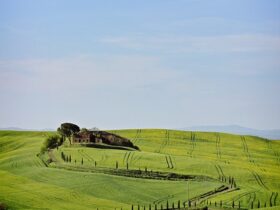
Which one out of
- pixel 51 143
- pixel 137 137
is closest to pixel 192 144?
pixel 137 137

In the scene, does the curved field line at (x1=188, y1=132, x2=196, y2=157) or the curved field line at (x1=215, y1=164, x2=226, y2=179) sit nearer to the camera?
the curved field line at (x1=215, y1=164, x2=226, y2=179)

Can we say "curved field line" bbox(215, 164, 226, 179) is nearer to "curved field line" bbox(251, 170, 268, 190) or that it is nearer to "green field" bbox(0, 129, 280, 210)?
"green field" bbox(0, 129, 280, 210)

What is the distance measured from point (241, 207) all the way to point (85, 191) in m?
30.3

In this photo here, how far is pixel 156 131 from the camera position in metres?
188

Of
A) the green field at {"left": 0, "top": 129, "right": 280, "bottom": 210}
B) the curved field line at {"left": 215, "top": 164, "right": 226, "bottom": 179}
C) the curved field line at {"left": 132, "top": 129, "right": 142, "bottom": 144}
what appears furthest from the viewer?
the curved field line at {"left": 132, "top": 129, "right": 142, "bottom": 144}

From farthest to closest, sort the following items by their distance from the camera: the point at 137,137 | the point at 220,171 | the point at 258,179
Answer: the point at 137,137 < the point at 220,171 < the point at 258,179

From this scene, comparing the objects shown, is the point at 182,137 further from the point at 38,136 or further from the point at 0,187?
the point at 0,187

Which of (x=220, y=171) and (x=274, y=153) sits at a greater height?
(x=274, y=153)

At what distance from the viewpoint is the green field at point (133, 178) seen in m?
98.6

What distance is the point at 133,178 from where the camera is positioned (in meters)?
116

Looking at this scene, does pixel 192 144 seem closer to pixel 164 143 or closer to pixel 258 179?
pixel 164 143

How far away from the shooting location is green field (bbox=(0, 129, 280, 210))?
98.6 meters

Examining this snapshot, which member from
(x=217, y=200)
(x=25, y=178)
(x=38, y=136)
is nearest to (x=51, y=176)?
(x=25, y=178)

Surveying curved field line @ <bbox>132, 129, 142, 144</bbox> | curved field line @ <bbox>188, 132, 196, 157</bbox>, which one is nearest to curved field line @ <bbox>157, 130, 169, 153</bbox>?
curved field line @ <bbox>188, 132, 196, 157</bbox>
